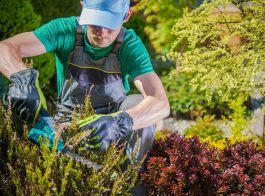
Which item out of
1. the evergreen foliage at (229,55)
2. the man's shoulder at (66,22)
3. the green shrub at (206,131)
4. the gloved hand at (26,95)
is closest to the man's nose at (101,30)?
the man's shoulder at (66,22)

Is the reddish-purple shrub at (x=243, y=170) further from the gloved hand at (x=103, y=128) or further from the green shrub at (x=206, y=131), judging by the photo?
the green shrub at (x=206, y=131)

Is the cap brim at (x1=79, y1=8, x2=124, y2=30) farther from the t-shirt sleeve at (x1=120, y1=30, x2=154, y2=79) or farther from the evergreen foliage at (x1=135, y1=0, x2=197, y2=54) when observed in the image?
the evergreen foliage at (x1=135, y1=0, x2=197, y2=54)

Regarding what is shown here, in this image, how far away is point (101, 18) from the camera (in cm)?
300

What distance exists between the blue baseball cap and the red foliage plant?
0.94 m

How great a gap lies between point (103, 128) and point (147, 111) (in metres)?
0.45

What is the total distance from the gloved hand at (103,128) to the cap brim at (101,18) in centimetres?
62

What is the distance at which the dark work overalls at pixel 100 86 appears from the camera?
3.39m

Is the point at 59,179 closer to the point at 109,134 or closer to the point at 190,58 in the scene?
the point at 109,134

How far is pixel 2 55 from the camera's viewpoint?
2.88m

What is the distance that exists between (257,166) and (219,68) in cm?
125

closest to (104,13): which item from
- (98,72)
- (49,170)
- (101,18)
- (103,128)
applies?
(101,18)

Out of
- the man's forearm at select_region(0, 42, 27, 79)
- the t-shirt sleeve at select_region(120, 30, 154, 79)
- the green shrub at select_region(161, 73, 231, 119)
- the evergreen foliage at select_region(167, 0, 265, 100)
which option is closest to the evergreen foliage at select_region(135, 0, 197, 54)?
the green shrub at select_region(161, 73, 231, 119)

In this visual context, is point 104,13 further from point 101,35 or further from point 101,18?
point 101,35

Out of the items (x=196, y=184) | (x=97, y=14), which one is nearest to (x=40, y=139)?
(x=97, y=14)
